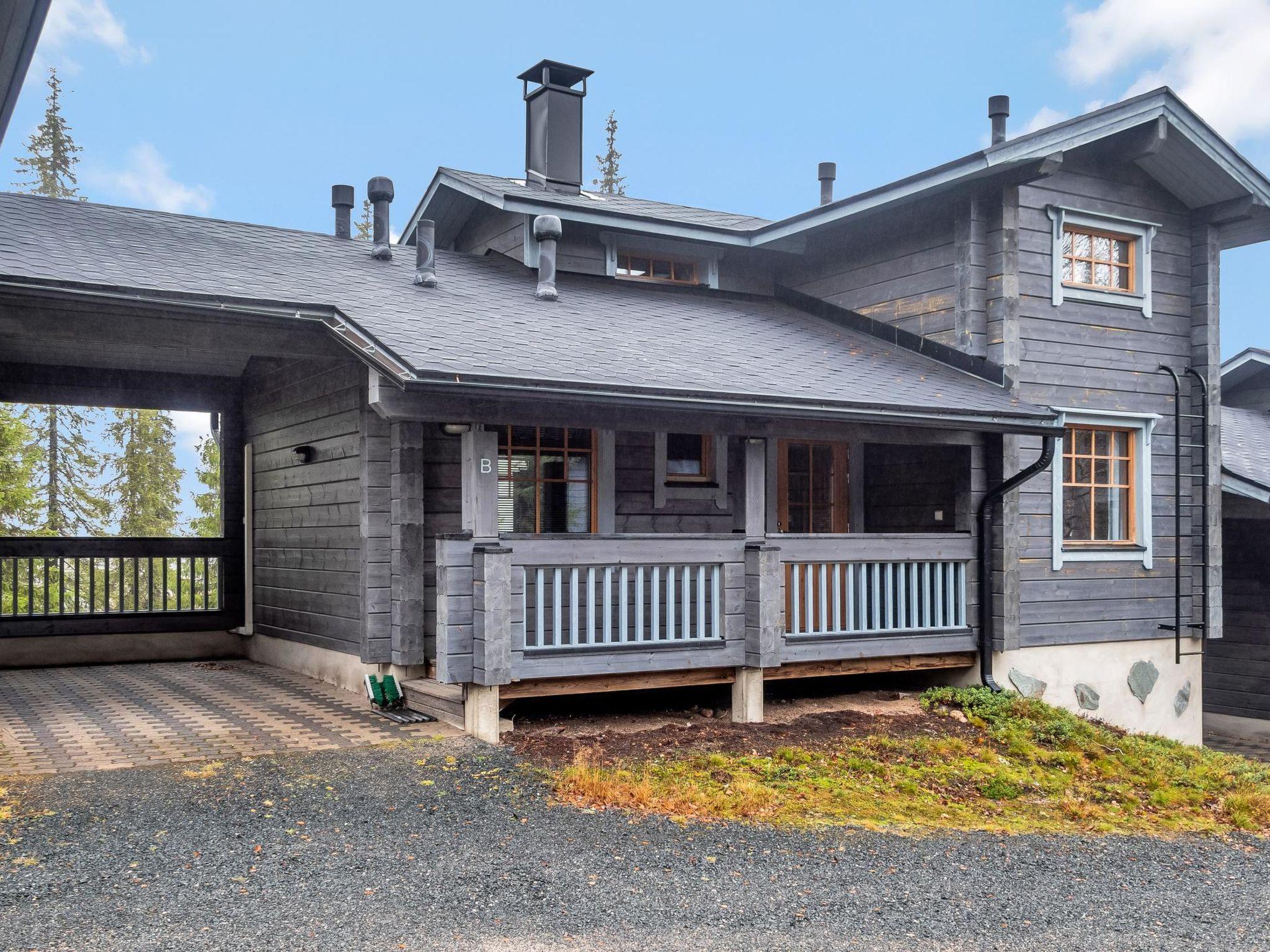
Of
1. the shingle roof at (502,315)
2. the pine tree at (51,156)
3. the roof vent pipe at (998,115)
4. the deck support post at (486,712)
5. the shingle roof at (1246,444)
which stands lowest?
the deck support post at (486,712)

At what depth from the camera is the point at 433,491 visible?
29.9ft

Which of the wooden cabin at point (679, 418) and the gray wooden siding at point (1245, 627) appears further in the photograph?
the gray wooden siding at point (1245, 627)

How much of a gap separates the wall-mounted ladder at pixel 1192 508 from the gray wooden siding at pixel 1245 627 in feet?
7.46

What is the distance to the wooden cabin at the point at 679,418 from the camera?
7.93 m

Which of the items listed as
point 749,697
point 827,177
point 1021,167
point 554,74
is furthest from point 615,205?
point 749,697

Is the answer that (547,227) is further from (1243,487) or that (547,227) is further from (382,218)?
(1243,487)

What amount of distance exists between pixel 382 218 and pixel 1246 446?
35.0ft

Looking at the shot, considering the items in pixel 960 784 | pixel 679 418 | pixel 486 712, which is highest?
pixel 679 418

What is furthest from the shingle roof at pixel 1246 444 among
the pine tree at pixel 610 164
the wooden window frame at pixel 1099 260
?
the pine tree at pixel 610 164

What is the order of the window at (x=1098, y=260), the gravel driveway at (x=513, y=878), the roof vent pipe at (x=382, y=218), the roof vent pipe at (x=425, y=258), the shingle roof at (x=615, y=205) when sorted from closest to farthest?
the gravel driveway at (x=513, y=878)
the roof vent pipe at (x=425, y=258)
the roof vent pipe at (x=382, y=218)
the window at (x=1098, y=260)
the shingle roof at (x=615, y=205)

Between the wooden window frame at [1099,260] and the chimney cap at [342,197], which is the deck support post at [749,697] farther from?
the chimney cap at [342,197]

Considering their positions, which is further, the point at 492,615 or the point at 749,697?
the point at 749,697

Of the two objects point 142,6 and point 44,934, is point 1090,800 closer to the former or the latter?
point 44,934

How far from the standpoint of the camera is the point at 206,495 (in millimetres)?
26328
